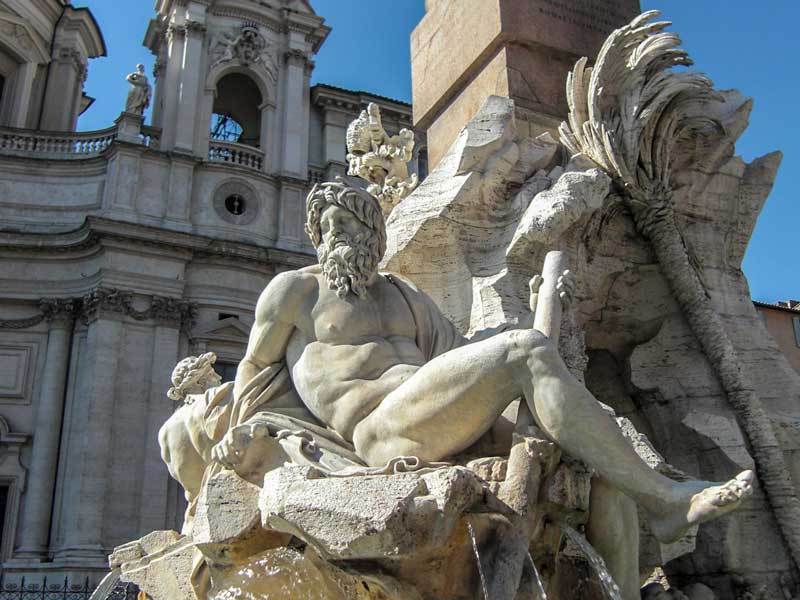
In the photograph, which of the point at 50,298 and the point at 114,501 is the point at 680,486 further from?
the point at 50,298

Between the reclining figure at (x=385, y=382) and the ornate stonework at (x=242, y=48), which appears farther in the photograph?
the ornate stonework at (x=242, y=48)

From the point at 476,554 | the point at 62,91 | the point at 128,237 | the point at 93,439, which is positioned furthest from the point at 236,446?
the point at 62,91

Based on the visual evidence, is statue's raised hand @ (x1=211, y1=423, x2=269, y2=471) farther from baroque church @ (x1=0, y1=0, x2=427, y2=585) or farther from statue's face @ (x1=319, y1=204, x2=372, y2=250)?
baroque church @ (x1=0, y1=0, x2=427, y2=585)

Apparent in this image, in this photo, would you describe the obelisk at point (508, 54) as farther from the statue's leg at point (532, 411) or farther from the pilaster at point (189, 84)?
the pilaster at point (189, 84)

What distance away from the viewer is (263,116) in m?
21.7

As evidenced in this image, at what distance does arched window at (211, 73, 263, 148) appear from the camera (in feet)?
76.9

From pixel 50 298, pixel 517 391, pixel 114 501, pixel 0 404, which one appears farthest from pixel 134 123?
pixel 517 391

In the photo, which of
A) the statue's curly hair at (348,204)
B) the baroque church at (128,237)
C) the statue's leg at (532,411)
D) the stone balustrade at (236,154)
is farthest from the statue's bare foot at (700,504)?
the stone balustrade at (236,154)

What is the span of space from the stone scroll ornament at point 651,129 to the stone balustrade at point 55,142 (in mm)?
16073

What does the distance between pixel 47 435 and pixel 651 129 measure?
15.1 meters

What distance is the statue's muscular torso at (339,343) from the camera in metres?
3.53

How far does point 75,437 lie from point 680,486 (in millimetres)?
15884

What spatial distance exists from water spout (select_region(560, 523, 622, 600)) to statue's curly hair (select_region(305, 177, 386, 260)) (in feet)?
4.83

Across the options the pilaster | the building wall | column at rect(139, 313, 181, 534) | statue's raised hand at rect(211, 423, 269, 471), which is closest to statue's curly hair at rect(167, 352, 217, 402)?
statue's raised hand at rect(211, 423, 269, 471)
